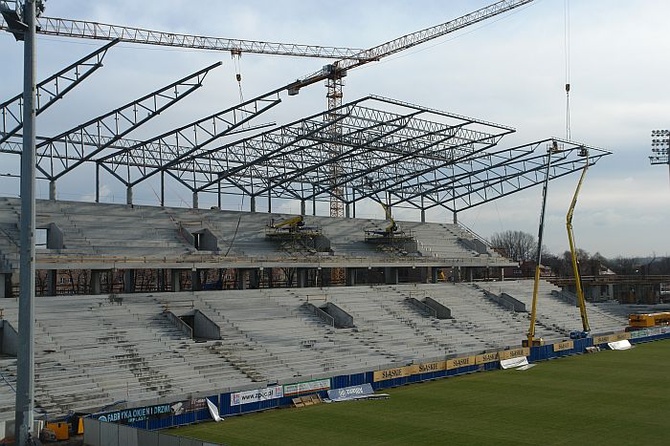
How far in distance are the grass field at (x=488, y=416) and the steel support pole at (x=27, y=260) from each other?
19.2 ft

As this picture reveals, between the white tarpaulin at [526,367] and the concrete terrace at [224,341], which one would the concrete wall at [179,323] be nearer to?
the concrete terrace at [224,341]

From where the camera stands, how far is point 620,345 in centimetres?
4825

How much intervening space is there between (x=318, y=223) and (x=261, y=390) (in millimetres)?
30462

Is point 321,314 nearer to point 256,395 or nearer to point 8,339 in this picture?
point 256,395

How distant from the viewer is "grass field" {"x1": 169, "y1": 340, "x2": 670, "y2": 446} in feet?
76.2

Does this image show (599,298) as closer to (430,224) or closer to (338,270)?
(430,224)

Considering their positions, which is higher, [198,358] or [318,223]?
[318,223]

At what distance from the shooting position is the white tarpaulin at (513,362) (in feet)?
128

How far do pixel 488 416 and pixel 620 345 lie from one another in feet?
83.3

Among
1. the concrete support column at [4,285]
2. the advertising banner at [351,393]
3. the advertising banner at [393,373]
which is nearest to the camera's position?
the advertising banner at [351,393]

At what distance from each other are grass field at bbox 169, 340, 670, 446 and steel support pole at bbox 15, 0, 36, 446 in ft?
19.2

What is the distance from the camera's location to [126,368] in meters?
30.5

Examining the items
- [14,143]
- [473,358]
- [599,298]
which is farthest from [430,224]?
[14,143]

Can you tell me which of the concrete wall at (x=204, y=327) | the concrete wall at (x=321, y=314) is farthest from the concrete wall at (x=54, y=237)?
the concrete wall at (x=321, y=314)
